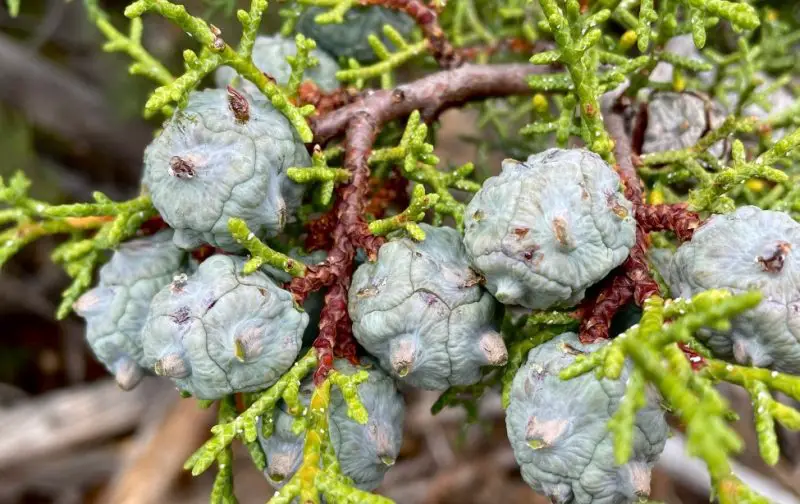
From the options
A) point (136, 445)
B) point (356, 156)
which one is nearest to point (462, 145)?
point (136, 445)

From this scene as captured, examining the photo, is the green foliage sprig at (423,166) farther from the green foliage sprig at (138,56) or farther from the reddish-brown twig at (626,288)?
the green foliage sprig at (138,56)

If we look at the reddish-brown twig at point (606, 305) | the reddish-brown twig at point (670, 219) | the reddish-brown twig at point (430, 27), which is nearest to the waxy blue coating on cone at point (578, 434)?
the reddish-brown twig at point (606, 305)

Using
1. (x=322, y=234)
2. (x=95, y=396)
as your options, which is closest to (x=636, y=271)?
(x=322, y=234)

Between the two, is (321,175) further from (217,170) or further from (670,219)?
(670,219)

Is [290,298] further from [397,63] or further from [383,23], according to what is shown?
[383,23]

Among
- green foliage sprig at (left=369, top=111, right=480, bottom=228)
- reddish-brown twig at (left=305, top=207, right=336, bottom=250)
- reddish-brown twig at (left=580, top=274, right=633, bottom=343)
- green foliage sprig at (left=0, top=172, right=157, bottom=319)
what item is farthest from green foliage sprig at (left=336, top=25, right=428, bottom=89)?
reddish-brown twig at (left=580, top=274, right=633, bottom=343)

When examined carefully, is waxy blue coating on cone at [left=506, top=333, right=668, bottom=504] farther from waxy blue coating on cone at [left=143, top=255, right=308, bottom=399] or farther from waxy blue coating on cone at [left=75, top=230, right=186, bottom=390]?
waxy blue coating on cone at [left=75, top=230, right=186, bottom=390]
